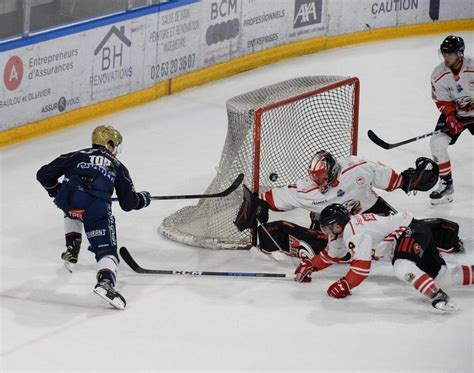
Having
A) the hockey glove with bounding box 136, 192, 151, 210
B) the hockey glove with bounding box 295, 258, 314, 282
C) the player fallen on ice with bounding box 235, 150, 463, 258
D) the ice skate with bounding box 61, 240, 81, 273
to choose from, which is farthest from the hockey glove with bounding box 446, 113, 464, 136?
the ice skate with bounding box 61, 240, 81, 273

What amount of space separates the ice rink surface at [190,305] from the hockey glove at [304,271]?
55mm

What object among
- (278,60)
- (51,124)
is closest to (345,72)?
(278,60)

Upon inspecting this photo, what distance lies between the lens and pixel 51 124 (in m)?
10.2

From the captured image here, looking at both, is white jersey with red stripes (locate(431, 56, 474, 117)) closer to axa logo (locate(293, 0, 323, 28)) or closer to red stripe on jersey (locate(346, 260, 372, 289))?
red stripe on jersey (locate(346, 260, 372, 289))

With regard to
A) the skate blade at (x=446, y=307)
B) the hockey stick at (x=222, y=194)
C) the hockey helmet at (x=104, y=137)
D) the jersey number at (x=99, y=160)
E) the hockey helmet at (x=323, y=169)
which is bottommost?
the skate blade at (x=446, y=307)

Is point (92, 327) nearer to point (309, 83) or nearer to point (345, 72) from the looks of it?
point (309, 83)

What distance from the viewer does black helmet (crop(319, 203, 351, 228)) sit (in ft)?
23.6

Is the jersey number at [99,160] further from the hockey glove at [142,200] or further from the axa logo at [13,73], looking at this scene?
the axa logo at [13,73]

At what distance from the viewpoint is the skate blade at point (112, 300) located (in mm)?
7074

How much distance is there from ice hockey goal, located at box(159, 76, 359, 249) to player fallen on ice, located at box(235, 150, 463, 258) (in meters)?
0.23

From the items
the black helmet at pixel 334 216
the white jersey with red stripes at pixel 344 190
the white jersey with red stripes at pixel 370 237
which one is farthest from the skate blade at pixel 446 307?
the white jersey with red stripes at pixel 344 190

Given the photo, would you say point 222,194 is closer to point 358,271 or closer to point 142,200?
point 142,200

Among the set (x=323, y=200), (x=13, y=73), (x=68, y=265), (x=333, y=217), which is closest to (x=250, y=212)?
(x=323, y=200)

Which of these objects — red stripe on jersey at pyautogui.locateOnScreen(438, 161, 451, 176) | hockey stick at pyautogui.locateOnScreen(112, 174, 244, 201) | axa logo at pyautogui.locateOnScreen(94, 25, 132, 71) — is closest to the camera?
hockey stick at pyautogui.locateOnScreen(112, 174, 244, 201)
